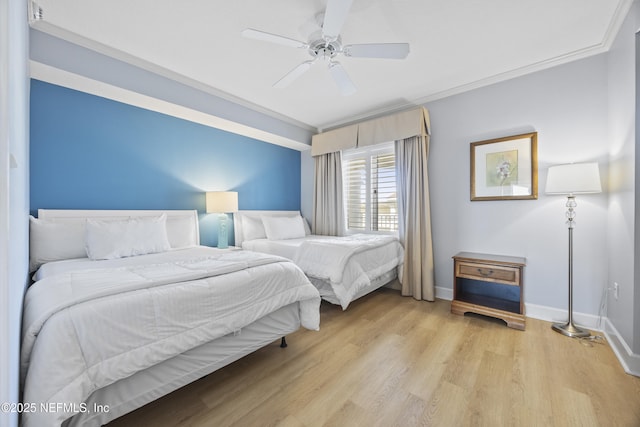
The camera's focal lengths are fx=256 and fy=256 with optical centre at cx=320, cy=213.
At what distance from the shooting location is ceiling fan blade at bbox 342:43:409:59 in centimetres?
183

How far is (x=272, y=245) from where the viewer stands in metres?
3.27

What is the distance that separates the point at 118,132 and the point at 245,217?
1.75 m

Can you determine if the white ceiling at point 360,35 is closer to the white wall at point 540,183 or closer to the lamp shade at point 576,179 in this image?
the white wall at point 540,183

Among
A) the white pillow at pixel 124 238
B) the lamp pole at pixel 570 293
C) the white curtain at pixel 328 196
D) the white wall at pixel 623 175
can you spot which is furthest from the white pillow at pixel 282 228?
the white wall at pixel 623 175

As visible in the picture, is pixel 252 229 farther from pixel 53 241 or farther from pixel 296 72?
pixel 296 72

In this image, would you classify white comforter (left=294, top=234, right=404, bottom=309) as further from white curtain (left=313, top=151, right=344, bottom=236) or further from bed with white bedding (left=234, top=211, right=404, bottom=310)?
white curtain (left=313, top=151, right=344, bottom=236)

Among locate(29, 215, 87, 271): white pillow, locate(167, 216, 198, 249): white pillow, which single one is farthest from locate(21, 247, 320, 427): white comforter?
locate(167, 216, 198, 249): white pillow

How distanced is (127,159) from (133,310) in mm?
2229

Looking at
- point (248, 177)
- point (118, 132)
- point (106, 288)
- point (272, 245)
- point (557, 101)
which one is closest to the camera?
point (106, 288)

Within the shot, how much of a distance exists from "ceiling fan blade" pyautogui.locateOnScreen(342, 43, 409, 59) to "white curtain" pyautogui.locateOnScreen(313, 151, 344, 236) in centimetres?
219

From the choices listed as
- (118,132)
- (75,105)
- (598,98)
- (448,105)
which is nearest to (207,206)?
(118,132)

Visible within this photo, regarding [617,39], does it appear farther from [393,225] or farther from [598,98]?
[393,225]

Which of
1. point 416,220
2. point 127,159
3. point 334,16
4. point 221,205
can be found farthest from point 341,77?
point 127,159

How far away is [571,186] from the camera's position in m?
2.07
